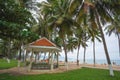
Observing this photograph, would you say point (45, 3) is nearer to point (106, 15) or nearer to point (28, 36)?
point (106, 15)

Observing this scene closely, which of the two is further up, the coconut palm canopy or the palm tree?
the palm tree

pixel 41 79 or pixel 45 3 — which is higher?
pixel 45 3

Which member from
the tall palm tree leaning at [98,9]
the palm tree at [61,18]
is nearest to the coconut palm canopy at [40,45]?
the tall palm tree leaning at [98,9]

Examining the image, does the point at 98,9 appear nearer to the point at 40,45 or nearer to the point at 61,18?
the point at 61,18

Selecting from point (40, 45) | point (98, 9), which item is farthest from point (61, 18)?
point (98, 9)

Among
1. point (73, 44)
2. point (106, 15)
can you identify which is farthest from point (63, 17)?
point (73, 44)

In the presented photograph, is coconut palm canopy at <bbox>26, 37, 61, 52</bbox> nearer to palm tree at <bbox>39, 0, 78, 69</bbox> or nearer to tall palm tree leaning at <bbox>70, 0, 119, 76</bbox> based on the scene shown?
tall palm tree leaning at <bbox>70, 0, 119, 76</bbox>

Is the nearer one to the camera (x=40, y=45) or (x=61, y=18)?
(x=40, y=45)

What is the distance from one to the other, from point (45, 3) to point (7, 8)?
50.3 ft

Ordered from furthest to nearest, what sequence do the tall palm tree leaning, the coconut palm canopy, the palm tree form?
1. the palm tree
2. the coconut palm canopy
3. the tall palm tree leaning

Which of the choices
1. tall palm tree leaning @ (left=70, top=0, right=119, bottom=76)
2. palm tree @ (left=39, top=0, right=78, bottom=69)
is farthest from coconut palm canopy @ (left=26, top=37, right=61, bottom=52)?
palm tree @ (left=39, top=0, right=78, bottom=69)

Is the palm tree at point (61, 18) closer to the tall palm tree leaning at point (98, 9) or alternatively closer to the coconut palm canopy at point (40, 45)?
the coconut palm canopy at point (40, 45)

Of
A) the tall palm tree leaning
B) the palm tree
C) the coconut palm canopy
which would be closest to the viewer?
the tall palm tree leaning

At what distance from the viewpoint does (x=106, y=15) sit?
21.8 m
